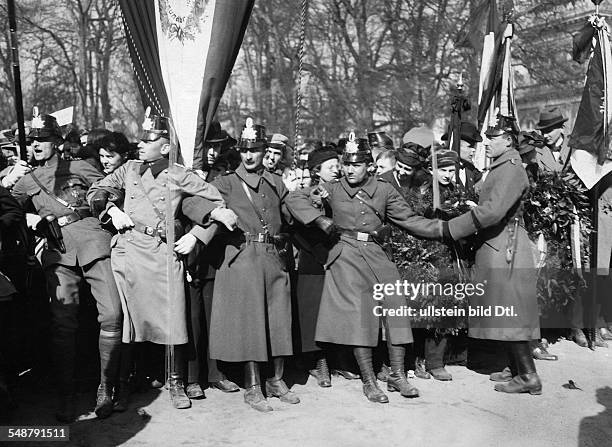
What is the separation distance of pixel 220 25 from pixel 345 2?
14729mm

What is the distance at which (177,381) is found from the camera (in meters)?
5.87

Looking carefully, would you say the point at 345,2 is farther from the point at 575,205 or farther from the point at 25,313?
the point at 25,313

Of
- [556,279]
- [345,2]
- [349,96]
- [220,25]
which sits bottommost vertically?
[556,279]

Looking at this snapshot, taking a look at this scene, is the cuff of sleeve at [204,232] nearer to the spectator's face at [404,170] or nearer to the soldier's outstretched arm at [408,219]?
the soldier's outstretched arm at [408,219]

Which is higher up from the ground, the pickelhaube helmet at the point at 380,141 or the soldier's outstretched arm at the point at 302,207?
the pickelhaube helmet at the point at 380,141

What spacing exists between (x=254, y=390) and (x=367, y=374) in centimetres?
95

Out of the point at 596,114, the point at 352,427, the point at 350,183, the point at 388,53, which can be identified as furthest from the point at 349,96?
the point at 352,427

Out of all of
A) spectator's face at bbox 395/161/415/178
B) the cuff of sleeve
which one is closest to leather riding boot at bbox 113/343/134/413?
the cuff of sleeve

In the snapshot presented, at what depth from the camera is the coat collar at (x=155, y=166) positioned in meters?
5.77

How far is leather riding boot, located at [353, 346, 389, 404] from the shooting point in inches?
235

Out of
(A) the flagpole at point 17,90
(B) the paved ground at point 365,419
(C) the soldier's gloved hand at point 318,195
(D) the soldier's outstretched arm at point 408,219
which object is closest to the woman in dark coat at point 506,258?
(D) the soldier's outstretched arm at point 408,219

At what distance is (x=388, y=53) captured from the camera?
789 inches

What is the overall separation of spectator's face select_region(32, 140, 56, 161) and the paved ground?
1947 millimetres

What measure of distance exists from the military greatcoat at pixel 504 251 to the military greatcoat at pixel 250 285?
154 cm
